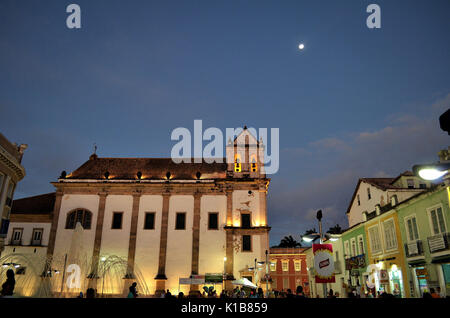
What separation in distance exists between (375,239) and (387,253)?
8.22ft

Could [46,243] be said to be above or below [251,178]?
below

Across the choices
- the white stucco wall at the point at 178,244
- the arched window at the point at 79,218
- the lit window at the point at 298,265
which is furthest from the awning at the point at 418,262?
the lit window at the point at 298,265

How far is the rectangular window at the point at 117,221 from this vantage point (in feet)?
133

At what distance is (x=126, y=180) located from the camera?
42375 mm

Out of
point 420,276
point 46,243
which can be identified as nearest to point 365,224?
point 420,276

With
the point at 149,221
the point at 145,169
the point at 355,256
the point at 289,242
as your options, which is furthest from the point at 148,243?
the point at 289,242

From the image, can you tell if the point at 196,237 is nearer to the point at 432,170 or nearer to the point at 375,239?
the point at 375,239

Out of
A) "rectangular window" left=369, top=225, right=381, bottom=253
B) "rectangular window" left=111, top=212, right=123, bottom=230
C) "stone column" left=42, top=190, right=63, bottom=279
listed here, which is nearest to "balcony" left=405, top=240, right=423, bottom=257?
"rectangular window" left=369, top=225, right=381, bottom=253

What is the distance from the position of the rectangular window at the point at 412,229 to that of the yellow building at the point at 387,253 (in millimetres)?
1019

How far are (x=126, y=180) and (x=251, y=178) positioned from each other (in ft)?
52.1

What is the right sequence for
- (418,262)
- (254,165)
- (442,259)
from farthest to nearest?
1. (254,165)
2. (418,262)
3. (442,259)

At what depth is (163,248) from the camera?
3906 cm

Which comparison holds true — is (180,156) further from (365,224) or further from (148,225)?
(365,224)

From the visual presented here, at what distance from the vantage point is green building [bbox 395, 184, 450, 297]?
18.8 meters
